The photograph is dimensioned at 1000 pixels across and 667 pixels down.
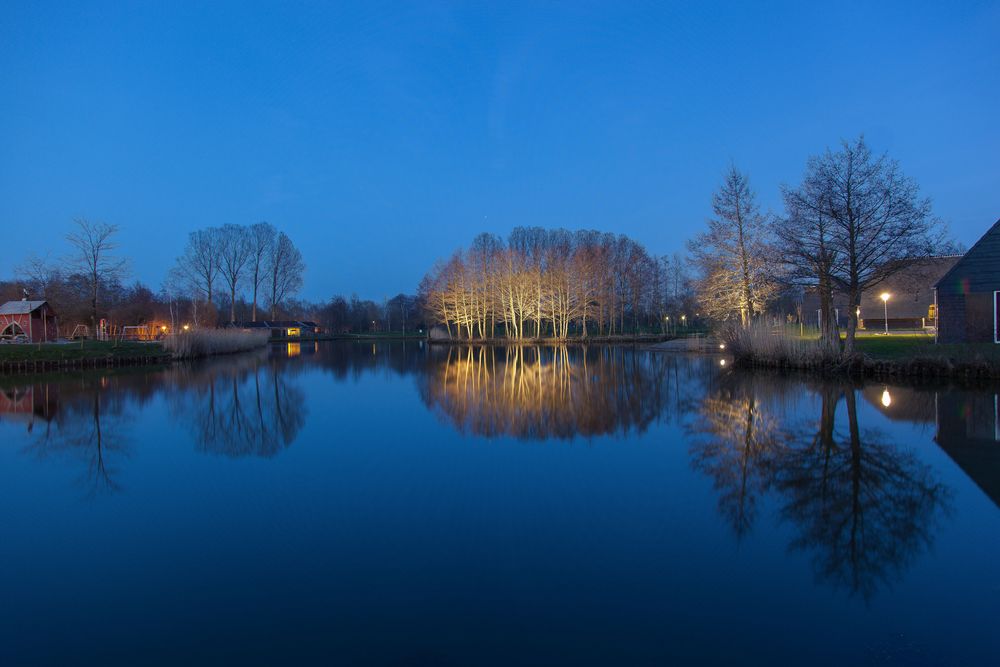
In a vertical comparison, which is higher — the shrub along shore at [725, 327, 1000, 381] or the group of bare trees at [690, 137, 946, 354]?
the group of bare trees at [690, 137, 946, 354]

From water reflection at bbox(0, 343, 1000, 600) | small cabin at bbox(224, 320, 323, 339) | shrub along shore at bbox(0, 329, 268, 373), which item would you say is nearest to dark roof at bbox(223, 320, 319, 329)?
small cabin at bbox(224, 320, 323, 339)

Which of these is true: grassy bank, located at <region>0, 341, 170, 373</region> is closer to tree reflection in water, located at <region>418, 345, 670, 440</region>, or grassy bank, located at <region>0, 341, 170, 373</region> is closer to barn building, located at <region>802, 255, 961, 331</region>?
tree reflection in water, located at <region>418, 345, 670, 440</region>

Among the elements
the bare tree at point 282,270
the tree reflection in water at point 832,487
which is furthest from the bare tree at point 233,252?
the tree reflection in water at point 832,487

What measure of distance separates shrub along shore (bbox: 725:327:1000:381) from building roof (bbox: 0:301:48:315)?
39431mm

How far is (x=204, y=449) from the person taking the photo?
929 centimetres

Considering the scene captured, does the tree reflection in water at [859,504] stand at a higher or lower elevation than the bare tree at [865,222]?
lower

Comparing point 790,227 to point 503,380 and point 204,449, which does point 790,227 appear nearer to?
point 503,380

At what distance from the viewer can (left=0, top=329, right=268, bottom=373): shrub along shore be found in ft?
81.0

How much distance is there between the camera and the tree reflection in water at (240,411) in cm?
977

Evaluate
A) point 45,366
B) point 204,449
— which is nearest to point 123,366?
point 45,366

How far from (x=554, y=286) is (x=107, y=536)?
146ft

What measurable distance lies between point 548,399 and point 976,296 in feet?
60.5

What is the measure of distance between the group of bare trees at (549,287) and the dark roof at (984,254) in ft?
92.6

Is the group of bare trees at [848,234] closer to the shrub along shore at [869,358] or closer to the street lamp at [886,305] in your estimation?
the shrub along shore at [869,358]
